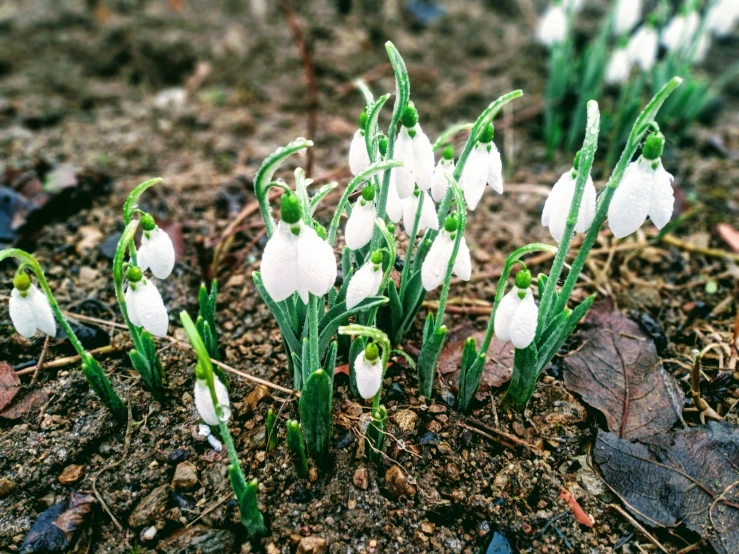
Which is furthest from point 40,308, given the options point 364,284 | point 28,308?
point 364,284

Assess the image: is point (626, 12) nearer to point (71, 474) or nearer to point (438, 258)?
point (438, 258)

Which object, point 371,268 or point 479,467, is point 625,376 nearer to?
point 479,467

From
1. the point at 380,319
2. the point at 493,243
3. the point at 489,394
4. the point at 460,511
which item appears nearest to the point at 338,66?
the point at 493,243

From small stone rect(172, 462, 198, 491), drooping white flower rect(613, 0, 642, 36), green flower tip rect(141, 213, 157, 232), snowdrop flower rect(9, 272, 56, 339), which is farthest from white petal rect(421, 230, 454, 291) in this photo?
drooping white flower rect(613, 0, 642, 36)

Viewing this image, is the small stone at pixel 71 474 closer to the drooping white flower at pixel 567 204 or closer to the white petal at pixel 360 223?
the white petal at pixel 360 223

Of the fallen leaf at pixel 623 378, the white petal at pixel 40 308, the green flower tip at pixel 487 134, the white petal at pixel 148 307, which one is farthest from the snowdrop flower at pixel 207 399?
the fallen leaf at pixel 623 378
